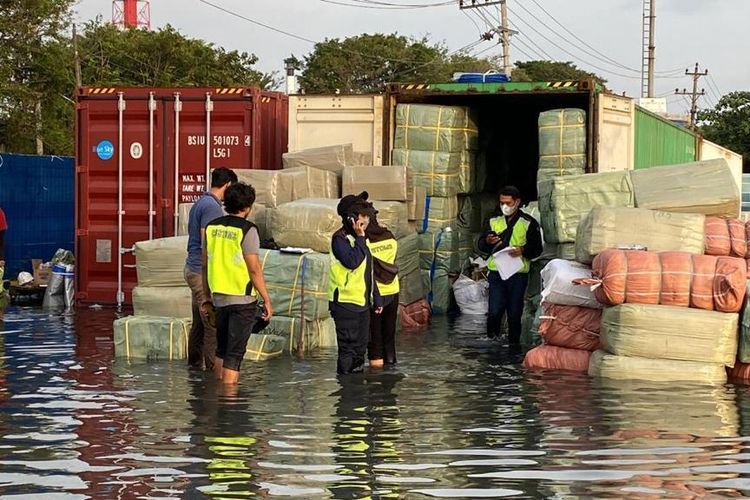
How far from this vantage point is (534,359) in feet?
38.5

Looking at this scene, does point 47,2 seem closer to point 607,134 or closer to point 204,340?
point 607,134

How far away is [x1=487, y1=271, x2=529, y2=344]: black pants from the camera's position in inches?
542

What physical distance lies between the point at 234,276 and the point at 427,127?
5.99 m

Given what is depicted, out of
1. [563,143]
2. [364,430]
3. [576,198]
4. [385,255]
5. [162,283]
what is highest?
[563,143]

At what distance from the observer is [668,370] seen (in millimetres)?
10727

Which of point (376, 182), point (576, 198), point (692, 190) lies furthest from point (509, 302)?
point (692, 190)

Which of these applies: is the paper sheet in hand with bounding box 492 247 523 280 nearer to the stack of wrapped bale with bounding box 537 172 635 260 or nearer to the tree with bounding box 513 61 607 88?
the stack of wrapped bale with bounding box 537 172 635 260

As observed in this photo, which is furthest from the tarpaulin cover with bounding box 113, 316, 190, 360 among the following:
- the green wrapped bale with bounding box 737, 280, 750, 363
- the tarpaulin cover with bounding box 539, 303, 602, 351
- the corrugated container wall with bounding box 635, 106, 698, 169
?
the corrugated container wall with bounding box 635, 106, 698, 169

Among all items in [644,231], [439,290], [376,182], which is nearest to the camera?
[644,231]

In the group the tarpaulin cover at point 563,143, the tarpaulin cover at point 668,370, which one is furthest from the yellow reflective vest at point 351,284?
the tarpaulin cover at point 563,143

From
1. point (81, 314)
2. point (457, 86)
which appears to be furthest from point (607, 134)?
point (81, 314)

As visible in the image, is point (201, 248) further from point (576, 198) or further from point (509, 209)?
point (509, 209)

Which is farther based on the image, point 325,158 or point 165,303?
point 325,158

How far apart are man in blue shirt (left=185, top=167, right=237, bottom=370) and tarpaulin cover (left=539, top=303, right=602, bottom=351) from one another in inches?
110
